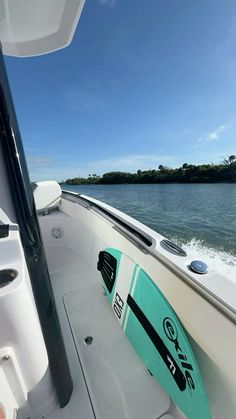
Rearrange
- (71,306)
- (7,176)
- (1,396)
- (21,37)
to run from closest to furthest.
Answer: (1,396) < (7,176) < (21,37) < (71,306)

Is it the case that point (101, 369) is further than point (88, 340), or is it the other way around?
point (88, 340)

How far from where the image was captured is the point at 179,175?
18.7m

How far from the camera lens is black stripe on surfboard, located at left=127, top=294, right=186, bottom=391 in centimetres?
70

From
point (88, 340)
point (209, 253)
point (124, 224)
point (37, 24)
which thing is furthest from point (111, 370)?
point (209, 253)

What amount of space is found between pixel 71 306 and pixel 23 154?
1156 mm

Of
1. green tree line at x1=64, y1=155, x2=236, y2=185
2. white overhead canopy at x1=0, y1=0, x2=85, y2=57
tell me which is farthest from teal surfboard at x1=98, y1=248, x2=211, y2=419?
green tree line at x1=64, y1=155, x2=236, y2=185

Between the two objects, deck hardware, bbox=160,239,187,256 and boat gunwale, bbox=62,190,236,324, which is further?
deck hardware, bbox=160,239,187,256

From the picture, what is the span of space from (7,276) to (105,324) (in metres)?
0.99

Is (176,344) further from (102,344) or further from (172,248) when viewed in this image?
(102,344)

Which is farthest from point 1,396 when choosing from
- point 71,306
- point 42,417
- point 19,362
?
point 71,306

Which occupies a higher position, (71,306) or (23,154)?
(23,154)

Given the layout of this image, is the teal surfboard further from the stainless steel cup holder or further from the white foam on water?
the white foam on water

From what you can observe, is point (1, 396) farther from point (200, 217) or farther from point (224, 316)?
point (200, 217)

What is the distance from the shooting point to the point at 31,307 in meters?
0.43
